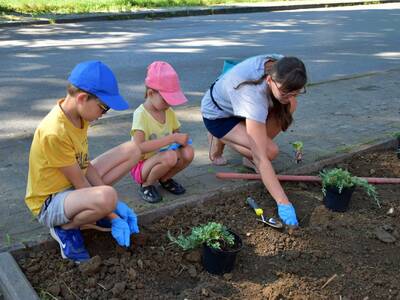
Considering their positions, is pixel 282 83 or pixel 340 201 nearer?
pixel 282 83

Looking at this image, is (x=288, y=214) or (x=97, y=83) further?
(x=288, y=214)

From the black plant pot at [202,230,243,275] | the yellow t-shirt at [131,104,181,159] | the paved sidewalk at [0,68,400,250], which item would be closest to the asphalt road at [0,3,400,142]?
the paved sidewalk at [0,68,400,250]

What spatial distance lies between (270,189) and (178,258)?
2.81 feet

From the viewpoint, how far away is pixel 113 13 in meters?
13.9

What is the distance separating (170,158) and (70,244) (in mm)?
997

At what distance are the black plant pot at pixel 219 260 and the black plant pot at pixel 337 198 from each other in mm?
968

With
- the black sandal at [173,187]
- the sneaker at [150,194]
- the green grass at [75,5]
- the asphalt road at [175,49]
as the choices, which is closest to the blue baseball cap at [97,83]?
the sneaker at [150,194]

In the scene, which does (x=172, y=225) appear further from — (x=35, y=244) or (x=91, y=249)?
(x=35, y=244)

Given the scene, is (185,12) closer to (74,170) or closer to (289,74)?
(289,74)

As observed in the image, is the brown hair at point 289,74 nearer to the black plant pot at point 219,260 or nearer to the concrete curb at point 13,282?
the black plant pot at point 219,260

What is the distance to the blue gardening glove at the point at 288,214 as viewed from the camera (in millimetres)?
3256

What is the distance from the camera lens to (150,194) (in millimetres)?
3545

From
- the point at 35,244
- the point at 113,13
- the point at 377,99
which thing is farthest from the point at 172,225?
the point at 113,13

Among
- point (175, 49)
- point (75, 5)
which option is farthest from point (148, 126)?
point (75, 5)
